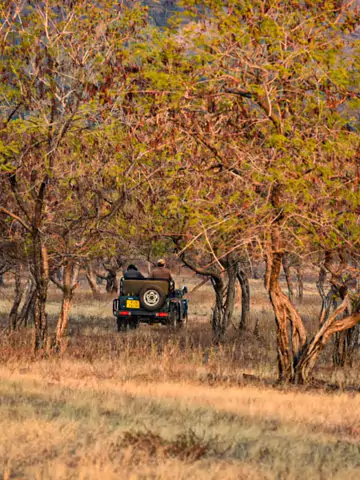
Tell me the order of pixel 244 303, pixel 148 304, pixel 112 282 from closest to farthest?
1. pixel 148 304
2. pixel 244 303
3. pixel 112 282

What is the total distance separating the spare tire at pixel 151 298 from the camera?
21.7 meters

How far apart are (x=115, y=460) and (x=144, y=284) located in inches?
635

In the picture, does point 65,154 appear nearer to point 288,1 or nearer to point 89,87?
point 89,87

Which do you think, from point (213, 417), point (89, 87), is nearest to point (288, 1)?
point (89, 87)

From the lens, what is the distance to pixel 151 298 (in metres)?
21.9

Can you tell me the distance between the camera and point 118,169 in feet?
44.5

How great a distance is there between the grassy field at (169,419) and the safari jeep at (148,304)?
6.35m

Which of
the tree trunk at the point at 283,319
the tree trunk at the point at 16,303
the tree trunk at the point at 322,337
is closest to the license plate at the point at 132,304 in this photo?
the tree trunk at the point at 16,303

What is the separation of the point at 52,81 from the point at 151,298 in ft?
32.8

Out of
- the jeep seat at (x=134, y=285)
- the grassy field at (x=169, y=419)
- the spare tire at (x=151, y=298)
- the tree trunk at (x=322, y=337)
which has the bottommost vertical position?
the grassy field at (x=169, y=419)

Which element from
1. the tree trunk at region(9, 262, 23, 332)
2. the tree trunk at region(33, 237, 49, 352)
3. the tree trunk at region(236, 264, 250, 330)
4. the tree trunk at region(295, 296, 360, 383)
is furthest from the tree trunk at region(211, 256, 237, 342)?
the tree trunk at region(295, 296, 360, 383)

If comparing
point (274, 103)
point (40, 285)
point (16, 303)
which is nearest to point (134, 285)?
point (16, 303)

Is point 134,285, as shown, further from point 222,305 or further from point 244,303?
point 244,303

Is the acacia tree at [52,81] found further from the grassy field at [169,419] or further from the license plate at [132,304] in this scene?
the license plate at [132,304]
